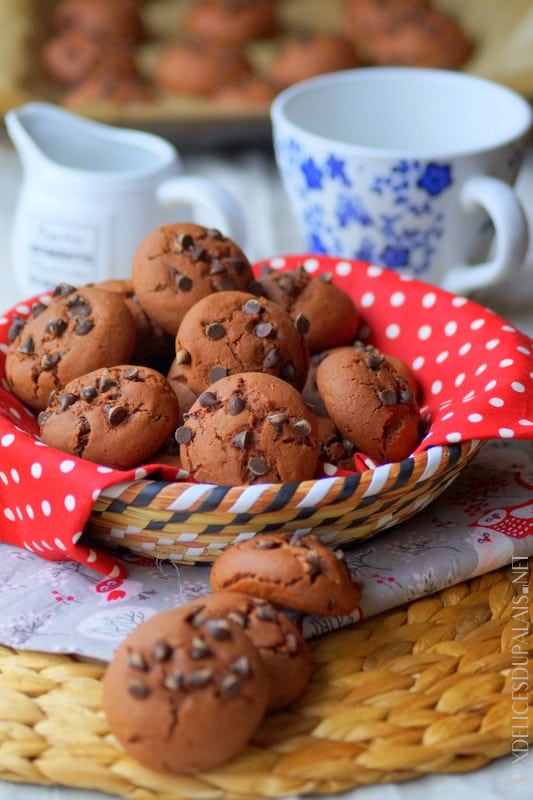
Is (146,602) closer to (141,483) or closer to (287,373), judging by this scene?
(141,483)

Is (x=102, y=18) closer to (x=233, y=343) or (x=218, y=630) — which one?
(x=233, y=343)

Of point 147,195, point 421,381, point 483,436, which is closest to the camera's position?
point 483,436

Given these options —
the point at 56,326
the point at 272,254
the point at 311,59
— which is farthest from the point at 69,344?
the point at 311,59

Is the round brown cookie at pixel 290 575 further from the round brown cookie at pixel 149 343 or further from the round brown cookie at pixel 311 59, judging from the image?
the round brown cookie at pixel 311 59

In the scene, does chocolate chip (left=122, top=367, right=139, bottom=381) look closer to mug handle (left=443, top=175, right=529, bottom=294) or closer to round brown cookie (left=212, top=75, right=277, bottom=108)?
mug handle (left=443, top=175, right=529, bottom=294)

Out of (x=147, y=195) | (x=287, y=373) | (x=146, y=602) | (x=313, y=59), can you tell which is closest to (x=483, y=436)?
(x=287, y=373)

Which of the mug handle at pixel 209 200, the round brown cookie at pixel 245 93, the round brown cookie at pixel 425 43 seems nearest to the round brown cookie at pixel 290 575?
the mug handle at pixel 209 200
